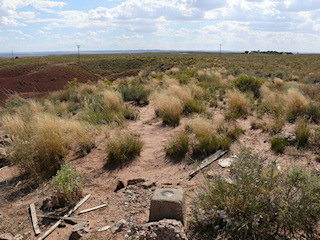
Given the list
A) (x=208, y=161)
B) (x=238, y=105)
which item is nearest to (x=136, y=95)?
(x=238, y=105)

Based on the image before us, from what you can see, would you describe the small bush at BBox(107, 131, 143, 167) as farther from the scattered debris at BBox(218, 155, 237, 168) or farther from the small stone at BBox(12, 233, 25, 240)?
the small stone at BBox(12, 233, 25, 240)

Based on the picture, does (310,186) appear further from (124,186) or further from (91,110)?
(91,110)

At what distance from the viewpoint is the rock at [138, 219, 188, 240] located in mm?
2594

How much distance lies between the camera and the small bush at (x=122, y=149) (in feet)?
16.8

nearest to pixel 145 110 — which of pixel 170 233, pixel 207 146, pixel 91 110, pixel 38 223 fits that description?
pixel 91 110

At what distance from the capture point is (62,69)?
30.1 meters

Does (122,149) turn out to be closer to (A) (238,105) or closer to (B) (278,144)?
(B) (278,144)

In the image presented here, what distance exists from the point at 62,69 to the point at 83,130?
2711 cm

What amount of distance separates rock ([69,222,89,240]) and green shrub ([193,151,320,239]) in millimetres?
1398

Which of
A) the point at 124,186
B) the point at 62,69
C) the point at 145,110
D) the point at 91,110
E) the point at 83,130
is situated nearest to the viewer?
the point at 124,186

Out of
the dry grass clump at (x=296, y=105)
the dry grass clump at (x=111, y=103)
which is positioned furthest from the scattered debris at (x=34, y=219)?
the dry grass clump at (x=296, y=105)

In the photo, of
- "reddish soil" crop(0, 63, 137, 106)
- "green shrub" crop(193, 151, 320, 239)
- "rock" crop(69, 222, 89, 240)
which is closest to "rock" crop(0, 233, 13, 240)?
"rock" crop(69, 222, 89, 240)

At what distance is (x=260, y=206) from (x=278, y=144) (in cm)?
277

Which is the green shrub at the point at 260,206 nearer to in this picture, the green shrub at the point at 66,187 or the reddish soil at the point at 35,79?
the green shrub at the point at 66,187
